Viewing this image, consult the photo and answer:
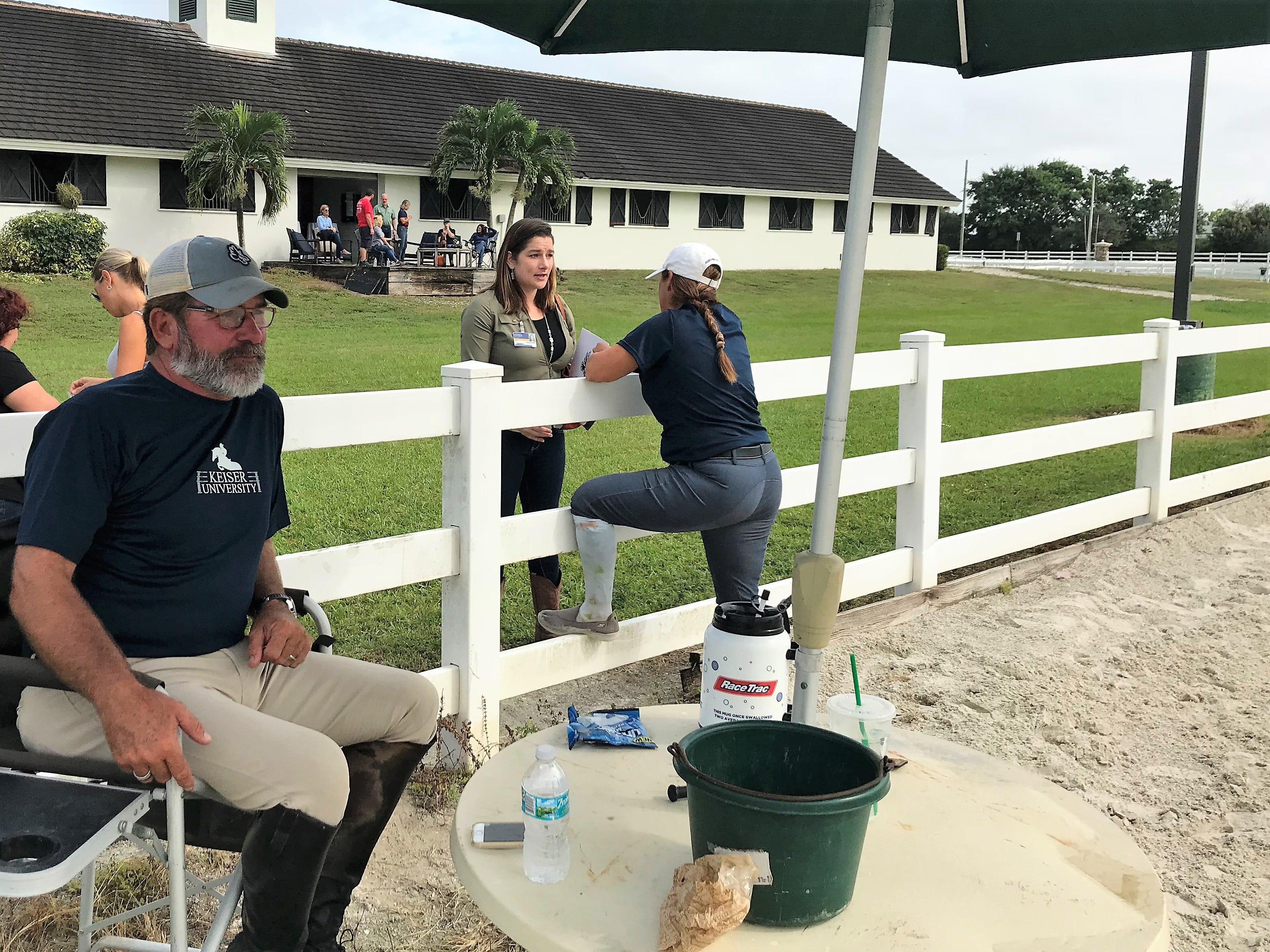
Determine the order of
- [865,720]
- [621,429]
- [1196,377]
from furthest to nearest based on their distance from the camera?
1. [621,429]
2. [1196,377]
3. [865,720]

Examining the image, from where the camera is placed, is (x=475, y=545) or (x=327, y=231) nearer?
(x=475, y=545)

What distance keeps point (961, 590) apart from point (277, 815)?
4631 millimetres

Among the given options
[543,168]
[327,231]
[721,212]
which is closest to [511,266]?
[327,231]

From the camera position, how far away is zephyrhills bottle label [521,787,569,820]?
7.11 feet

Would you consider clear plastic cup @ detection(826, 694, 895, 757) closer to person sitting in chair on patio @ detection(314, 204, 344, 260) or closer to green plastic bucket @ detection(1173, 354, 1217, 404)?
green plastic bucket @ detection(1173, 354, 1217, 404)

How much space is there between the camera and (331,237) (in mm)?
31375

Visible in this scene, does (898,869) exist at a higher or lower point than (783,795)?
lower

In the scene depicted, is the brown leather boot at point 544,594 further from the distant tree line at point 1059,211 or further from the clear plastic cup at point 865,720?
the distant tree line at point 1059,211

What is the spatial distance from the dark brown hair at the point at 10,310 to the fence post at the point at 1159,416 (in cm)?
639

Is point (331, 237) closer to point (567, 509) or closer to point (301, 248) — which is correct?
point (301, 248)

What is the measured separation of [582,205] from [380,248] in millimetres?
11842

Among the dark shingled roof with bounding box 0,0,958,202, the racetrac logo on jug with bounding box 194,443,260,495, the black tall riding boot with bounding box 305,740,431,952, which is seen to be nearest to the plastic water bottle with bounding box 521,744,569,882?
the black tall riding boot with bounding box 305,740,431,952

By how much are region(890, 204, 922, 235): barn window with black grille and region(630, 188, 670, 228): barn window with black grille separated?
11863mm

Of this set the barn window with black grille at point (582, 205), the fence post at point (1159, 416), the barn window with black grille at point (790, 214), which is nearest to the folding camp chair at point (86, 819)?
the fence post at point (1159, 416)
